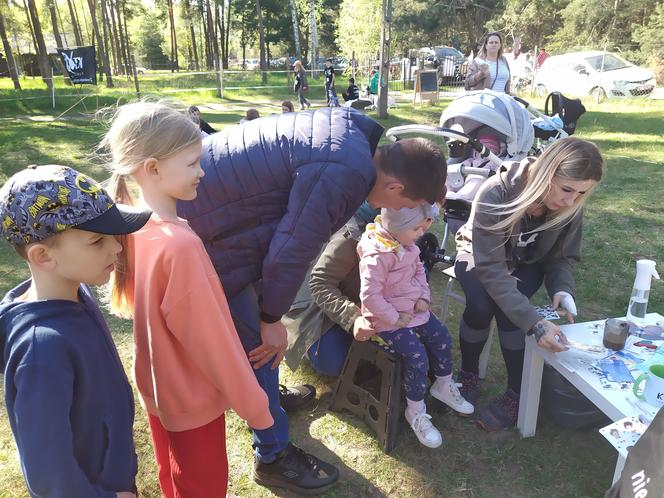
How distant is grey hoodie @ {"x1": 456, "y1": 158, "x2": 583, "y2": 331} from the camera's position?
2227mm

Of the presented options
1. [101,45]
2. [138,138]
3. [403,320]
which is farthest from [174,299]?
[101,45]

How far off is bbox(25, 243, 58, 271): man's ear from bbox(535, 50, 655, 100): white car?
15077 millimetres

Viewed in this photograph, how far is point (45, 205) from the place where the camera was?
985 mm

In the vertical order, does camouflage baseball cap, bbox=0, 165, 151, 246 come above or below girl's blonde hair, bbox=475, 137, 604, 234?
above

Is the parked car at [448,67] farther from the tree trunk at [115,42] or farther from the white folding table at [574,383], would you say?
the tree trunk at [115,42]

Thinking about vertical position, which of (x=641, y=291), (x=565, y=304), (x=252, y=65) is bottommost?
(x=565, y=304)

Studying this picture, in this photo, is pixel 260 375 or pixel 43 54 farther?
pixel 43 54

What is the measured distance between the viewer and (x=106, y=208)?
3.50 ft

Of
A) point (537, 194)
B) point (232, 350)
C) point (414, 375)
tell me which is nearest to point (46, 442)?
point (232, 350)

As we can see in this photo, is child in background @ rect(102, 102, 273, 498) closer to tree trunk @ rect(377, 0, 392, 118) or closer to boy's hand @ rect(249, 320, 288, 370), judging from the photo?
boy's hand @ rect(249, 320, 288, 370)

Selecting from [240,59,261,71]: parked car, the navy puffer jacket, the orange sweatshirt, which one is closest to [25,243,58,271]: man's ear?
the orange sweatshirt

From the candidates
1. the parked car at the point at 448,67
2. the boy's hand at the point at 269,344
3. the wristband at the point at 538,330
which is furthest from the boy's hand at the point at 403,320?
the parked car at the point at 448,67

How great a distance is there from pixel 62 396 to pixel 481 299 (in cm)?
190

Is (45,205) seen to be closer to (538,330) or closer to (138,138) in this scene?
(138,138)
